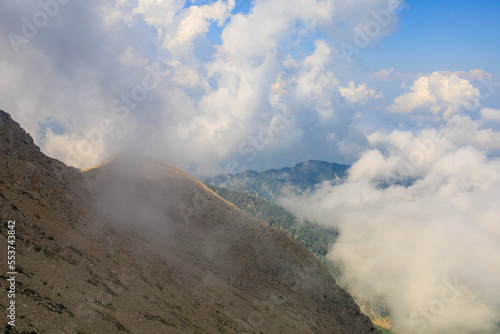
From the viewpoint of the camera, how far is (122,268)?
50.5 m

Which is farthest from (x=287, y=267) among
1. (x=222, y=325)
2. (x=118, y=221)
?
(x=118, y=221)

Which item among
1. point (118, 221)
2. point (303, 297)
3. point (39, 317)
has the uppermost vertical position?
point (303, 297)

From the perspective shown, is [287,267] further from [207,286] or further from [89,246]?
[89,246]

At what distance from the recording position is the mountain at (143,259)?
35.1 m

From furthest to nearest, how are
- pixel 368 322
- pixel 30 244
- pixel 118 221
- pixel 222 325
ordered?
1. pixel 368 322
2. pixel 118 221
3. pixel 222 325
4. pixel 30 244

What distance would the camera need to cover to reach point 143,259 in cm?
5991

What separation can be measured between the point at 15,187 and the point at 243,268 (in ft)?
217

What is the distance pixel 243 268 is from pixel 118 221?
4225cm

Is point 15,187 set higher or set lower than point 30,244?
higher

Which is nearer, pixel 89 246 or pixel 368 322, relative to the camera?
pixel 89 246

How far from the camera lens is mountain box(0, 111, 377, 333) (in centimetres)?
3506

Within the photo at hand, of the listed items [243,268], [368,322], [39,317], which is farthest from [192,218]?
[368,322]

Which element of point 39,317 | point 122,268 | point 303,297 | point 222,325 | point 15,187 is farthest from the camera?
point 303,297

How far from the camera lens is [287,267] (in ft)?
341
